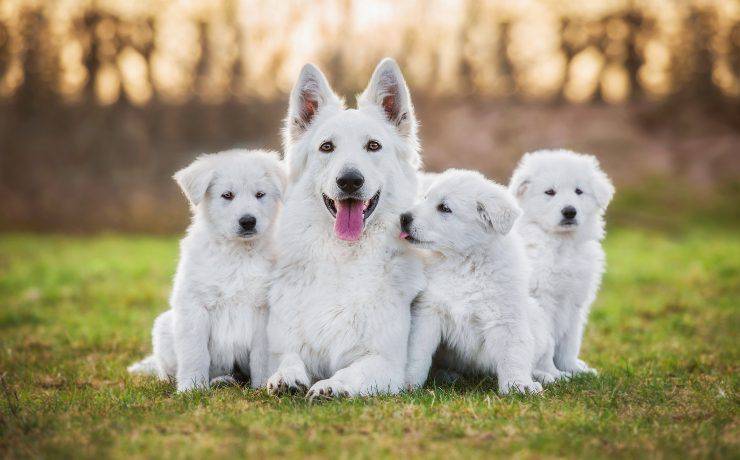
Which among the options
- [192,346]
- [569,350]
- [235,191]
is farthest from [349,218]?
[569,350]

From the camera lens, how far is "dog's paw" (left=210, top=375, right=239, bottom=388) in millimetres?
5145

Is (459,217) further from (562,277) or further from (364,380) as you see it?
(364,380)

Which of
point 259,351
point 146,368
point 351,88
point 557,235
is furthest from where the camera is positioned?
point 351,88

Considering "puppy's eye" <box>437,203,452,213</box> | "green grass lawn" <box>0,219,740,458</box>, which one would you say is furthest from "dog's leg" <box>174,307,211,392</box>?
"puppy's eye" <box>437,203,452,213</box>

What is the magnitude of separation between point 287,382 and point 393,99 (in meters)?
2.07

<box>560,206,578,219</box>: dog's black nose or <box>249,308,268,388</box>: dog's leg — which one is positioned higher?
<box>560,206,578,219</box>: dog's black nose

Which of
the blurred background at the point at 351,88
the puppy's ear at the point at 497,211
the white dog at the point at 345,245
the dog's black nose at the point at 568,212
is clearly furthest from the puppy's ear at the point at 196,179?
the blurred background at the point at 351,88

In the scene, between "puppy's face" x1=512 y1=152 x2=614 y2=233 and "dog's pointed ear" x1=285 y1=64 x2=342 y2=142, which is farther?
"puppy's face" x1=512 y1=152 x2=614 y2=233

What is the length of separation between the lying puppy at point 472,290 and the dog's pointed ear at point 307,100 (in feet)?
3.19

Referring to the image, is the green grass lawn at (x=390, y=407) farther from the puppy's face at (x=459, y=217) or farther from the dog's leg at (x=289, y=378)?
the puppy's face at (x=459, y=217)

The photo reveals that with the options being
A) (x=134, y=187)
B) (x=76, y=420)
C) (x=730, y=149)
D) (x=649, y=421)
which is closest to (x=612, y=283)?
(x=649, y=421)

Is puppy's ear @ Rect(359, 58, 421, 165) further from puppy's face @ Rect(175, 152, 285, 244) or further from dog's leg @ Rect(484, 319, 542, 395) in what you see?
dog's leg @ Rect(484, 319, 542, 395)

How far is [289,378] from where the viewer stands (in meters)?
4.75

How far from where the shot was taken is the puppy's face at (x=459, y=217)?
5109mm
